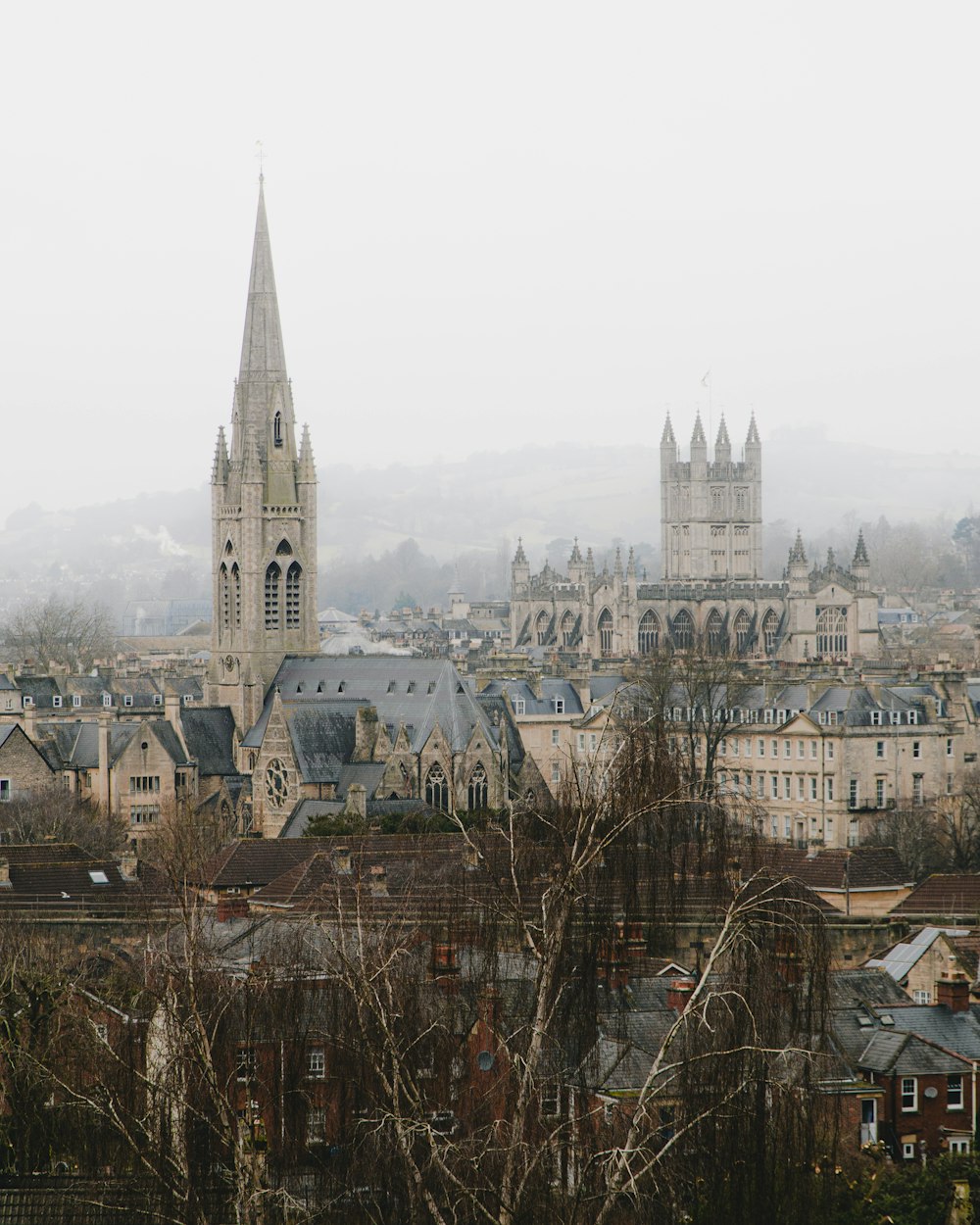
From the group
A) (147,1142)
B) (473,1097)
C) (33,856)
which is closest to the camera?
(147,1142)

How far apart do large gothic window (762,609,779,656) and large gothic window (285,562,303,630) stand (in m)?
63.4

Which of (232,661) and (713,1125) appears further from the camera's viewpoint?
(232,661)

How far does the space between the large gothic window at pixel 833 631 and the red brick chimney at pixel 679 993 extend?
11366 cm

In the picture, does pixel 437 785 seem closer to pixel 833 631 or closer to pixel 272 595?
pixel 272 595

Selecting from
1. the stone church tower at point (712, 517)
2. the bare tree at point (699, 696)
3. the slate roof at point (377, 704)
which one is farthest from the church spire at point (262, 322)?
the stone church tower at point (712, 517)

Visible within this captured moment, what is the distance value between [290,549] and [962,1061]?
60356 millimetres

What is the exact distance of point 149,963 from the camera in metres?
39.8

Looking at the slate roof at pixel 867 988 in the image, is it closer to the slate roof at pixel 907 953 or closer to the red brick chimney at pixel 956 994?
the red brick chimney at pixel 956 994

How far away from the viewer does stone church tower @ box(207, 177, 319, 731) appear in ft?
317

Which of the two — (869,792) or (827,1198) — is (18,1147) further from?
(869,792)

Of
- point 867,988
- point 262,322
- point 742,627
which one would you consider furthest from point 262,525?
point 742,627

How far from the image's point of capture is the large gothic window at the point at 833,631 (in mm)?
153125

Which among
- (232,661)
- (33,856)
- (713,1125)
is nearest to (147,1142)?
(713,1125)

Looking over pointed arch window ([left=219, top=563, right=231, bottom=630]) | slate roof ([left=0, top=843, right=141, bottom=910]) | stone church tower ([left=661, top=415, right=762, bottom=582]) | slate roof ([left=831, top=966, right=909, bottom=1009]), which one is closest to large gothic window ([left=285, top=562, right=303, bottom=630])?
pointed arch window ([left=219, top=563, right=231, bottom=630])
